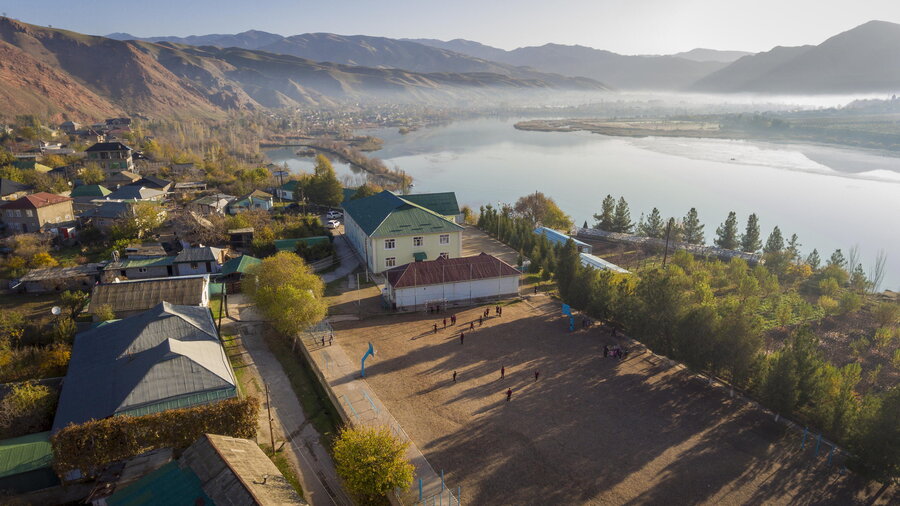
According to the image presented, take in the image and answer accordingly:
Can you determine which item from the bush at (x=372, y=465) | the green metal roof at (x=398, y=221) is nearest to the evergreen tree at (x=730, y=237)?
the green metal roof at (x=398, y=221)

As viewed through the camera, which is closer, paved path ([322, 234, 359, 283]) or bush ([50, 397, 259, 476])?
bush ([50, 397, 259, 476])

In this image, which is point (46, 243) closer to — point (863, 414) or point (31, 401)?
point (31, 401)

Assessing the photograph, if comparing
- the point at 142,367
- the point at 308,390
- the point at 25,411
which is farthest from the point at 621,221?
the point at 25,411

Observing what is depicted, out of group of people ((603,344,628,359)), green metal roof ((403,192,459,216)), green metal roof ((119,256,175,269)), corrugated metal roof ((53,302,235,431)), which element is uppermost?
green metal roof ((403,192,459,216))

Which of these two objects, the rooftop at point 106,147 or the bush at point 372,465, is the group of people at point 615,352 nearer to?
the bush at point 372,465

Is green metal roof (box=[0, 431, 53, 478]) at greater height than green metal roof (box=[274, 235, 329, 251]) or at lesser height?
lesser

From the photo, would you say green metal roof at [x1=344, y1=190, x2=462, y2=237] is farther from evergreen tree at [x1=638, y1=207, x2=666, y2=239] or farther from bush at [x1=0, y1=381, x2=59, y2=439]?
evergreen tree at [x1=638, y1=207, x2=666, y2=239]

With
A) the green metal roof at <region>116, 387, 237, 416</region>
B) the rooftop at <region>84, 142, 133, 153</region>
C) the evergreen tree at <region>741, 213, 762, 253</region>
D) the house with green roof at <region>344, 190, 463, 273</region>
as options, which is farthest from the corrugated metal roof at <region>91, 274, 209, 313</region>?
the rooftop at <region>84, 142, 133, 153</region>

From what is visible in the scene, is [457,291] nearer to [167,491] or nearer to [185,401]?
[185,401]
